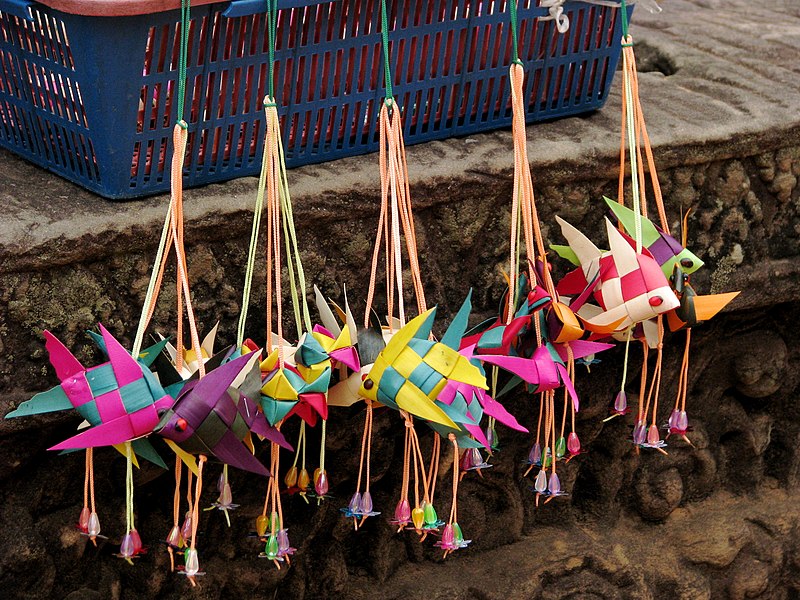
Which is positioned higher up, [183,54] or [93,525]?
[183,54]

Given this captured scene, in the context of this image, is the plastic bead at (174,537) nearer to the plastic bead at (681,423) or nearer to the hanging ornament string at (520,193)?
the hanging ornament string at (520,193)

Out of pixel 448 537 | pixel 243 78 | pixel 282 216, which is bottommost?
pixel 448 537

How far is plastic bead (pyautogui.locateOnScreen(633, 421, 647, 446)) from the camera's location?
53.8 inches

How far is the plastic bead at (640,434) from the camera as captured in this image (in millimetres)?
1366

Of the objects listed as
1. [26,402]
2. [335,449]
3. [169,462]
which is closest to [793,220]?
[335,449]

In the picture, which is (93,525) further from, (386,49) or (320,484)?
(386,49)

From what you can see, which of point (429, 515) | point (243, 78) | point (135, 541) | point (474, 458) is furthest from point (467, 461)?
point (243, 78)

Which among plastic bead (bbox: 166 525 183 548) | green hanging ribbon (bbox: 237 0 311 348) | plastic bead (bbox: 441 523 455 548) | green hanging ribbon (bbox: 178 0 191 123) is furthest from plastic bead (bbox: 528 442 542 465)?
green hanging ribbon (bbox: 178 0 191 123)

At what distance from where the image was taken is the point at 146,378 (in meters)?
1.07

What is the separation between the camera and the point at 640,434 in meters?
1.37

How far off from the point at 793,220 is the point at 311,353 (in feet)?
2.53

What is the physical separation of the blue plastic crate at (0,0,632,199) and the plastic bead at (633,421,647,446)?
0.41 m

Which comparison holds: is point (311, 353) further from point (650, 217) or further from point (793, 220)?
point (793, 220)

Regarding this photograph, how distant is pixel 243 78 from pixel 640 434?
1.97 ft
